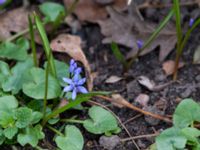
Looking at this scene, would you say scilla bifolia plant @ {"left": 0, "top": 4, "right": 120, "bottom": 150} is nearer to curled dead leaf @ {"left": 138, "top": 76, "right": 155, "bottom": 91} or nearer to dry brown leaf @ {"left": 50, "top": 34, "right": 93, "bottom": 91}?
dry brown leaf @ {"left": 50, "top": 34, "right": 93, "bottom": 91}

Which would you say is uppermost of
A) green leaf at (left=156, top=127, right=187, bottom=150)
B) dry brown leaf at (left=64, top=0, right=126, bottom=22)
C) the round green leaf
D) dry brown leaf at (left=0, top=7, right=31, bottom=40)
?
dry brown leaf at (left=64, top=0, right=126, bottom=22)

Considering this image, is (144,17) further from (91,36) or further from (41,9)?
(41,9)

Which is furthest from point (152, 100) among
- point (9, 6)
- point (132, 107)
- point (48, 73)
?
point (9, 6)

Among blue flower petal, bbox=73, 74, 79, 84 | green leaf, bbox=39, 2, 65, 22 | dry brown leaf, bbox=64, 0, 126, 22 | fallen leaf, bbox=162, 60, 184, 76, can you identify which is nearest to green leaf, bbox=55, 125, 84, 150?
blue flower petal, bbox=73, 74, 79, 84

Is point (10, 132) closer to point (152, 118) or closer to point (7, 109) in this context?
point (7, 109)

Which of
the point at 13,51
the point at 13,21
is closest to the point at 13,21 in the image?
the point at 13,21

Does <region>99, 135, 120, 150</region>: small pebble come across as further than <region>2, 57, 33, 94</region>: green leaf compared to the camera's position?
No
